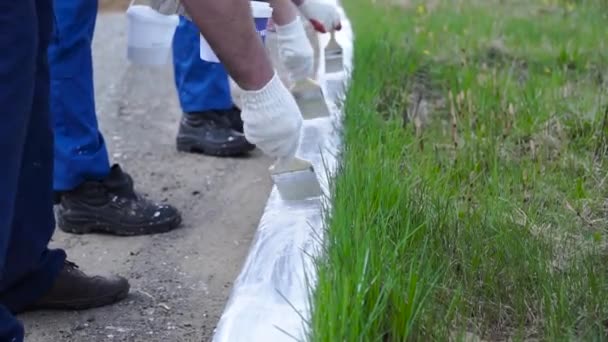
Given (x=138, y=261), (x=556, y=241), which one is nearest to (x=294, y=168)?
(x=138, y=261)

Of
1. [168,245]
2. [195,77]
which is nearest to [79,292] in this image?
[168,245]

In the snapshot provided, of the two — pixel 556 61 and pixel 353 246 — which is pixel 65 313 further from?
pixel 556 61

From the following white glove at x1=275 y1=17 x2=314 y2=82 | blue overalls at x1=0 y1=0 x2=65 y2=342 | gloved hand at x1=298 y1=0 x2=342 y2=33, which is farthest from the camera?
gloved hand at x1=298 y1=0 x2=342 y2=33

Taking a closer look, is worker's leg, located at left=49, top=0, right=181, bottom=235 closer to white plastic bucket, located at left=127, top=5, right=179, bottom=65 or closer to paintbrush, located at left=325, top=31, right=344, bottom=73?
white plastic bucket, located at left=127, top=5, right=179, bottom=65

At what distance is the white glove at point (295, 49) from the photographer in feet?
11.8

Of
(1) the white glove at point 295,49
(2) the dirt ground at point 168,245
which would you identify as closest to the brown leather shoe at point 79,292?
(2) the dirt ground at point 168,245

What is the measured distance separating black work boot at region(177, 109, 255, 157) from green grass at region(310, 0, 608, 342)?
1.73 ft

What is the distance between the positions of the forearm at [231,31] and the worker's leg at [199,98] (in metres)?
1.93

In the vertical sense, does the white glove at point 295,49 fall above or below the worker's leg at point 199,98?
above

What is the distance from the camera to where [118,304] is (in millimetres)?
2818

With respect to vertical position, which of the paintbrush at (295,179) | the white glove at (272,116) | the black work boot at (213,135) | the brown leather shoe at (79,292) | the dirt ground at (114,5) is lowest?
the dirt ground at (114,5)

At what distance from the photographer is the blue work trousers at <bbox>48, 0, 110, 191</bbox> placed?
127 inches

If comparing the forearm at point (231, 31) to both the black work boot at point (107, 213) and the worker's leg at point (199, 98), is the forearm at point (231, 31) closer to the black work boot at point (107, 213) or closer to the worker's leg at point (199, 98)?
the black work boot at point (107, 213)

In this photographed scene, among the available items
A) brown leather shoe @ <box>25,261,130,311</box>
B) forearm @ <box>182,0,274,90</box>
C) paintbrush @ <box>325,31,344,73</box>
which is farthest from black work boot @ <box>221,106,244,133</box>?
forearm @ <box>182,0,274,90</box>
